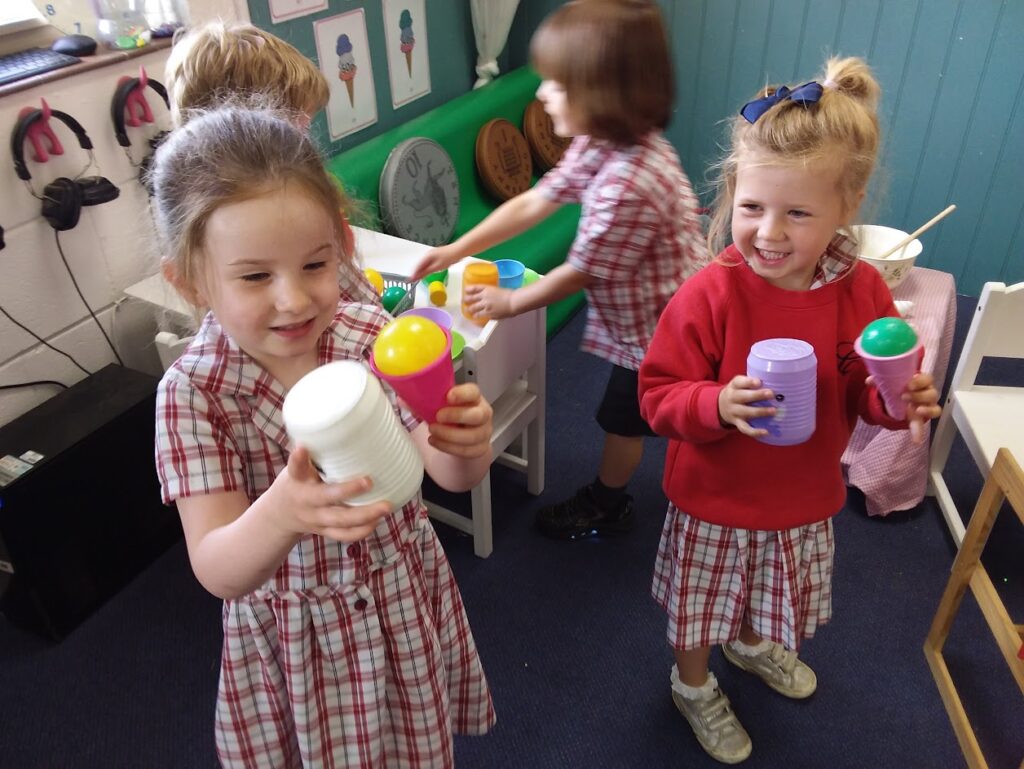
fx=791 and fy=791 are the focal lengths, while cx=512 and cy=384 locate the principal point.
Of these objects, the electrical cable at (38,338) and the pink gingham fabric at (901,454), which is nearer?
the electrical cable at (38,338)

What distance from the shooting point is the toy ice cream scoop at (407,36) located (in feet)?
8.60

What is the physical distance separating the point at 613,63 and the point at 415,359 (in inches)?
38.6

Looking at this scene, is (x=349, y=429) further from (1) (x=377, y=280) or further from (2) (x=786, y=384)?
(1) (x=377, y=280)

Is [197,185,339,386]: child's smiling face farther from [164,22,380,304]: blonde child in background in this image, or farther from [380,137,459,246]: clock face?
[380,137,459,246]: clock face

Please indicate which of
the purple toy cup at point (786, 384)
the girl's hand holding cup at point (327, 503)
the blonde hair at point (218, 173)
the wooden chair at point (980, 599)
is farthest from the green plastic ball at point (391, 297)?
the wooden chair at point (980, 599)

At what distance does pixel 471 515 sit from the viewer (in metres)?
2.11

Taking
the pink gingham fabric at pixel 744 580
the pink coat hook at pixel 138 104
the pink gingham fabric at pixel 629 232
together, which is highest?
the pink coat hook at pixel 138 104

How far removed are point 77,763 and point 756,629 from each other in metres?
1.33

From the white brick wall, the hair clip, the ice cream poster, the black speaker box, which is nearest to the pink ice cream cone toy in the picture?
the hair clip

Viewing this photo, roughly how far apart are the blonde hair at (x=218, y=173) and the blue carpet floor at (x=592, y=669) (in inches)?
46.1

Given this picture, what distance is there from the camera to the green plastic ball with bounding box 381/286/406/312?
168 cm

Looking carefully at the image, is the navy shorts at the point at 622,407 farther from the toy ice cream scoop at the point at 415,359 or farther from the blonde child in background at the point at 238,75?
the toy ice cream scoop at the point at 415,359

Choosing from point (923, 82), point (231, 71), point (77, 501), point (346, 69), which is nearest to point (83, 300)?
point (77, 501)

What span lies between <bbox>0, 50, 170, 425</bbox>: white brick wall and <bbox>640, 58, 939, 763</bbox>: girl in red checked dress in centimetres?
119
